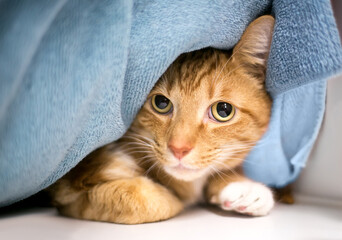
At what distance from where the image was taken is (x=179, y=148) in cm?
99

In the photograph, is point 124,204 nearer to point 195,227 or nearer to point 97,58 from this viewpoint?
point 195,227

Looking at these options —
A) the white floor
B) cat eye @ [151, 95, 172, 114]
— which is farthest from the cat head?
the white floor

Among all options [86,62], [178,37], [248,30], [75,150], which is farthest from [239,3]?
[75,150]

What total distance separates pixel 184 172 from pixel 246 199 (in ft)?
0.66

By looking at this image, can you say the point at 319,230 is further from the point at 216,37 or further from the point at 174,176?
the point at 216,37

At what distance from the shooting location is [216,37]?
96 centimetres

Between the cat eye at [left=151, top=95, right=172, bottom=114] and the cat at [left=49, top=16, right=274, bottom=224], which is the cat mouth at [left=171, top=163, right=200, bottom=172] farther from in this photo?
the cat eye at [left=151, top=95, right=172, bottom=114]

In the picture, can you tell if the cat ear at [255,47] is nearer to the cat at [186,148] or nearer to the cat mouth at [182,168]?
the cat at [186,148]

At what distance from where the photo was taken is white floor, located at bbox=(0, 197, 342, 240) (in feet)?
2.78

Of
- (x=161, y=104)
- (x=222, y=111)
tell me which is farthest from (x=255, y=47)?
(x=161, y=104)

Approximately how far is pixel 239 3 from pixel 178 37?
208 mm

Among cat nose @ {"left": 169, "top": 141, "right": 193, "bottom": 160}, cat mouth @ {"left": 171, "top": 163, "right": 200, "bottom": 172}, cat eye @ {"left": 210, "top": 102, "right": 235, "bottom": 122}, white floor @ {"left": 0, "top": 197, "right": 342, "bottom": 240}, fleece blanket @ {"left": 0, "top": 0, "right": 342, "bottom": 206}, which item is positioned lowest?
white floor @ {"left": 0, "top": 197, "right": 342, "bottom": 240}

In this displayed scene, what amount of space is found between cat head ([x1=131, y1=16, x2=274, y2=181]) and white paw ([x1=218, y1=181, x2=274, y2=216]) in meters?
0.09

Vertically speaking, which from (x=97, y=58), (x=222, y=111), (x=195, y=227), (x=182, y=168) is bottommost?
(x=195, y=227)
